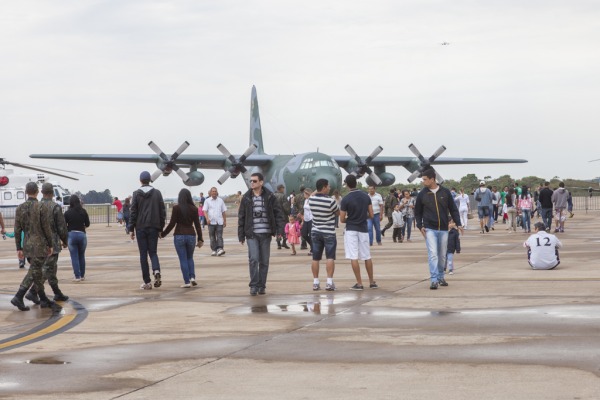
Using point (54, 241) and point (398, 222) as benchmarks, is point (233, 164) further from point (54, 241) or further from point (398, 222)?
point (54, 241)

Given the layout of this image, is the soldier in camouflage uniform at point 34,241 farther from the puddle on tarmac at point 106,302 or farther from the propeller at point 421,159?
the propeller at point 421,159

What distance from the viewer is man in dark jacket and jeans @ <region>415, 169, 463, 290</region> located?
14.1 metres

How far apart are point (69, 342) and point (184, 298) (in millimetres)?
4276

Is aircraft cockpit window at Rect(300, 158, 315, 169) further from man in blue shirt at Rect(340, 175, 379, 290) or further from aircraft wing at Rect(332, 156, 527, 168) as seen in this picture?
man in blue shirt at Rect(340, 175, 379, 290)

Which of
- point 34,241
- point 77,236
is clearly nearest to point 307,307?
point 34,241

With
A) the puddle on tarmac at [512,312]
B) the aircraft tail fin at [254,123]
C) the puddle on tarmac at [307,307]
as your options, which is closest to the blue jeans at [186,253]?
the puddle on tarmac at [307,307]

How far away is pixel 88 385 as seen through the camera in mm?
6992

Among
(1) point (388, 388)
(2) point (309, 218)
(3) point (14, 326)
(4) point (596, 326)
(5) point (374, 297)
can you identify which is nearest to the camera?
(1) point (388, 388)

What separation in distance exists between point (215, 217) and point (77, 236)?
6.57m

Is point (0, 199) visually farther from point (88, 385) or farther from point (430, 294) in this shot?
point (88, 385)

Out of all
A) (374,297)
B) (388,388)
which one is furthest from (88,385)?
(374,297)

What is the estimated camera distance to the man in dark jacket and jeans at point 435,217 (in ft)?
46.4

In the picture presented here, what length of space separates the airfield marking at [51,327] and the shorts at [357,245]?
4.12m

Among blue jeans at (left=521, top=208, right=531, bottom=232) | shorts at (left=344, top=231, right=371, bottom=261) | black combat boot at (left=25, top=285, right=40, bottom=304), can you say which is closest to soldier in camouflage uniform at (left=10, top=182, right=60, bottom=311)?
black combat boot at (left=25, top=285, right=40, bottom=304)
